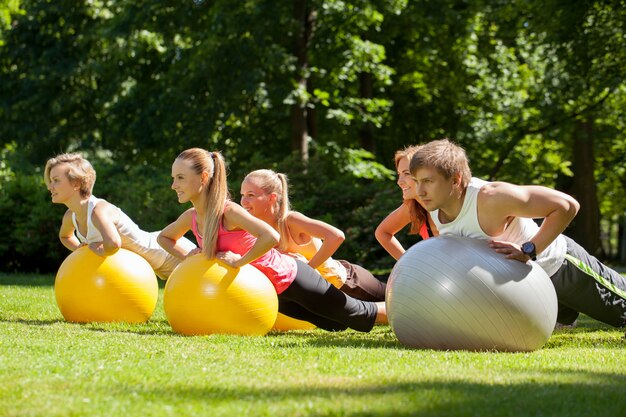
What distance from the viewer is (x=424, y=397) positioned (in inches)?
174

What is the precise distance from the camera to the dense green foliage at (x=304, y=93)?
19531 millimetres

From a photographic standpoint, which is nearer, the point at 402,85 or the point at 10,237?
the point at 10,237

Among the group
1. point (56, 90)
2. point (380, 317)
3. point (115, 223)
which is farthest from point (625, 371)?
point (56, 90)

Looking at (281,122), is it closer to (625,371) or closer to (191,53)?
(191,53)

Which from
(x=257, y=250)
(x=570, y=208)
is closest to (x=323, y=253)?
(x=257, y=250)

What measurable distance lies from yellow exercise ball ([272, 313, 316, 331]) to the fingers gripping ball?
2.31 m

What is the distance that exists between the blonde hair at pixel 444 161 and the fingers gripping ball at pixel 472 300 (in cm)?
52

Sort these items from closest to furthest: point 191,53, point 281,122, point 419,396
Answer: point 419,396 → point 191,53 → point 281,122

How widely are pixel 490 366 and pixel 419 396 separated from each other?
1.29 m

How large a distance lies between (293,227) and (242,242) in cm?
100

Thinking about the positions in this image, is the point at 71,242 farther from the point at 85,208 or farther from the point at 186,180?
the point at 186,180

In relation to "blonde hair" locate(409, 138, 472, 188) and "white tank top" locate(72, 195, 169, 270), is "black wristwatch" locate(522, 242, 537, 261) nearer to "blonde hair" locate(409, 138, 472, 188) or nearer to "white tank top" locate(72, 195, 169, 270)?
"blonde hair" locate(409, 138, 472, 188)

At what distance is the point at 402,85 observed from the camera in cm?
2752

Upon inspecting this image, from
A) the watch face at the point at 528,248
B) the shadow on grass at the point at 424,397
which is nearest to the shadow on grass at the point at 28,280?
the watch face at the point at 528,248
